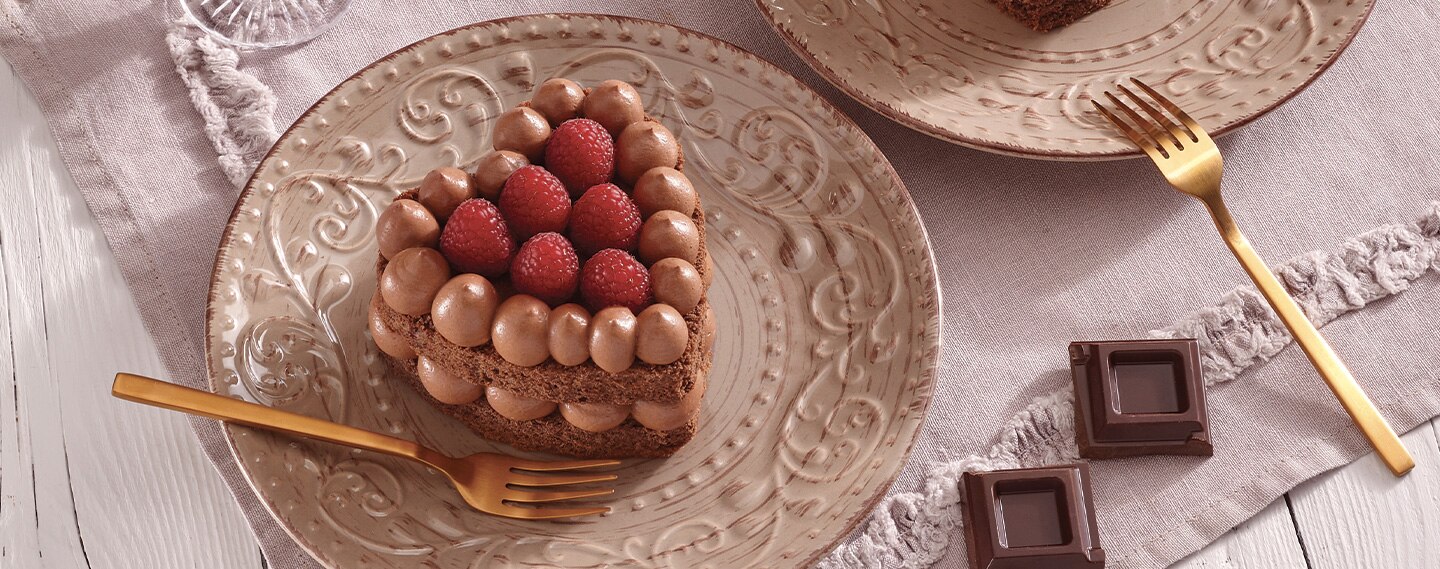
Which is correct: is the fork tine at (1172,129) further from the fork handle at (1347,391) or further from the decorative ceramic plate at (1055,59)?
the fork handle at (1347,391)

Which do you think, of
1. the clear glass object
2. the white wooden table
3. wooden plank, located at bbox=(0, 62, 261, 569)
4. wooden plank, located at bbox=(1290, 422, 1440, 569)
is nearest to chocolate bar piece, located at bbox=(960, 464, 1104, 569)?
the white wooden table

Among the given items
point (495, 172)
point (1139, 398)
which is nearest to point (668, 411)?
point (495, 172)

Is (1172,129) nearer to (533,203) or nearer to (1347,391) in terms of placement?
(1347,391)

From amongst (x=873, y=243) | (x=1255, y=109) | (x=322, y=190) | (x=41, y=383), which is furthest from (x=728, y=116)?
(x=41, y=383)

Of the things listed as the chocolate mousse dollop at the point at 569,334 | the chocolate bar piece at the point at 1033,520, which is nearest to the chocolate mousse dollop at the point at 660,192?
the chocolate mousse dollop at the point at 569,334

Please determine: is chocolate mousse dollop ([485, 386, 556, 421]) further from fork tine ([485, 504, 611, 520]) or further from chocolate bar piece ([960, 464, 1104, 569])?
chocolate bar piece ([960, 464, 1104, 569])

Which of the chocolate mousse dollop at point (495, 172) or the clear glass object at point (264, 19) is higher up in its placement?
the chocolate mousse dollop at point (495, 172)
